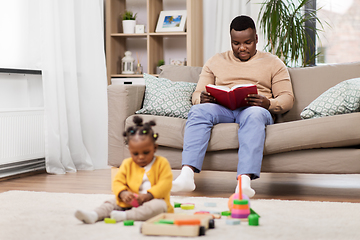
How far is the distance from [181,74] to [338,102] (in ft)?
3.37

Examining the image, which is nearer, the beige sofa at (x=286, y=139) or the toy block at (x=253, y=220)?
the toy block at (x=253, y=220)

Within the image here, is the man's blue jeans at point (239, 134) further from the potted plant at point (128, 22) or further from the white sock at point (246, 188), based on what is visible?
the potted plant at point (128, 22)

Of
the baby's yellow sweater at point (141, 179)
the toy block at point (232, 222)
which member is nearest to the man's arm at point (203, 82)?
the baby's yellow sweater at point (141, 179)

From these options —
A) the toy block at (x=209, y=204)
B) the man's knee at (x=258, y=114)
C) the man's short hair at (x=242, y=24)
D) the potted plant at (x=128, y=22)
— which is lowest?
the toy block at (x=209, y=204)

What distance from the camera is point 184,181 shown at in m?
2.01

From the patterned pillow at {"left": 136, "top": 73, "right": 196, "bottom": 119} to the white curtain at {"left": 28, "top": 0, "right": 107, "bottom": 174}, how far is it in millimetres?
895

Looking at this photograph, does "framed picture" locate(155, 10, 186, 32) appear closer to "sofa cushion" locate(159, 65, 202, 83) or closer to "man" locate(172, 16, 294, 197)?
"sofa cushion" locate(159, 65, 202, 83)

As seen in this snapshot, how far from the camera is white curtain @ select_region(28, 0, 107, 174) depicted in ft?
10.6

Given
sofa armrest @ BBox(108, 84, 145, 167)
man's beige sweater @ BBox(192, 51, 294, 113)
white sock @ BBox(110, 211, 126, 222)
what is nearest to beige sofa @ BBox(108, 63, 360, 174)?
sofa armrest @ BBox(108, 84, 145, 167)

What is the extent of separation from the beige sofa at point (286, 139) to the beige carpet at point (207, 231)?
0.25 meters

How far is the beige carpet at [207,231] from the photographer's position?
1461 mm

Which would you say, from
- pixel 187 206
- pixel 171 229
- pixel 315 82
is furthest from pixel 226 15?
pixel 171 229

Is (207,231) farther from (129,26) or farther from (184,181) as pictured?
(129,26)

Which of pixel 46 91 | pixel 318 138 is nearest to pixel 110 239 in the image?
pixel 318 138
